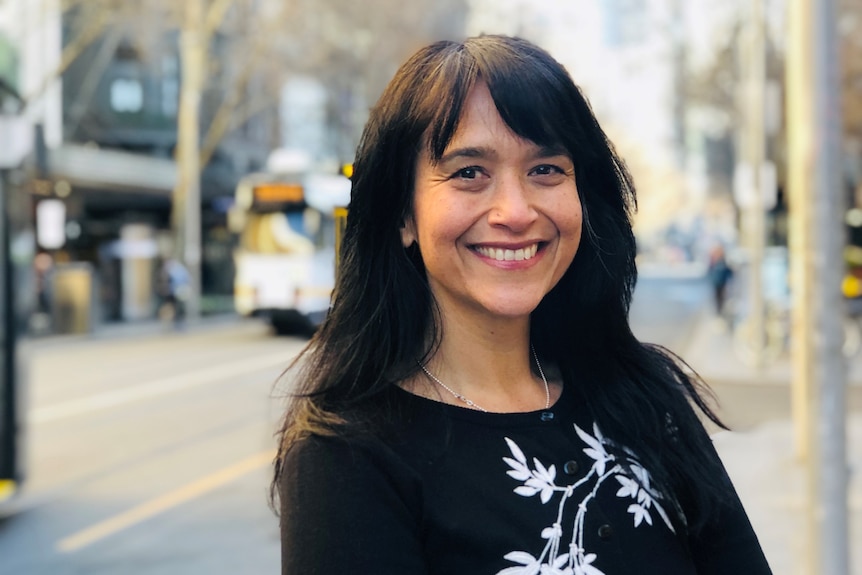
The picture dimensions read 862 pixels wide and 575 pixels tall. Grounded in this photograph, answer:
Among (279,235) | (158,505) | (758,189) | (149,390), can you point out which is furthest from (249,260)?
(158,505)

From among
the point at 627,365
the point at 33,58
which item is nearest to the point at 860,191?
the point at 33,58

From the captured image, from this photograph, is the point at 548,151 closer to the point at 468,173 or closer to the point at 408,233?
the point at 468,173

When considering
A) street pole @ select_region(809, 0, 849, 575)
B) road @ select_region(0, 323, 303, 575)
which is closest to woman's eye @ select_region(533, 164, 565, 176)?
road @ select_region(0, 323, 303, 575)

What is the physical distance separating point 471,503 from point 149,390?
1429 cm

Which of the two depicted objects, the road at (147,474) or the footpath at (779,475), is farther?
the road at (147,474)

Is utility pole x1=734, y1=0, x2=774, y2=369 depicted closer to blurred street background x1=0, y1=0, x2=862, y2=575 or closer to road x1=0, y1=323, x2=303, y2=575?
blurred street background x1=0, y1=0, x2=862, y2=575

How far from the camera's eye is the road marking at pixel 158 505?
7414 mm

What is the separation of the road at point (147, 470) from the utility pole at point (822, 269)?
8.02 feet

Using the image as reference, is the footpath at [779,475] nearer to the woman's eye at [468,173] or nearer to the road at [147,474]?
the woman's eye at [468,173]

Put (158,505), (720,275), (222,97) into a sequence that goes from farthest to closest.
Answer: (222,97) → (720,275) → (158,505)

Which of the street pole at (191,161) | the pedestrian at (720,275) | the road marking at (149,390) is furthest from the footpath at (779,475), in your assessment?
Result: the street pole at (191,161)

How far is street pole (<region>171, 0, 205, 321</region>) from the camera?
32.8 m

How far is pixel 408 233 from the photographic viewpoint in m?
1.90

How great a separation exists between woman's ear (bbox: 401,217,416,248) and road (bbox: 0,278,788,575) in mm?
405
